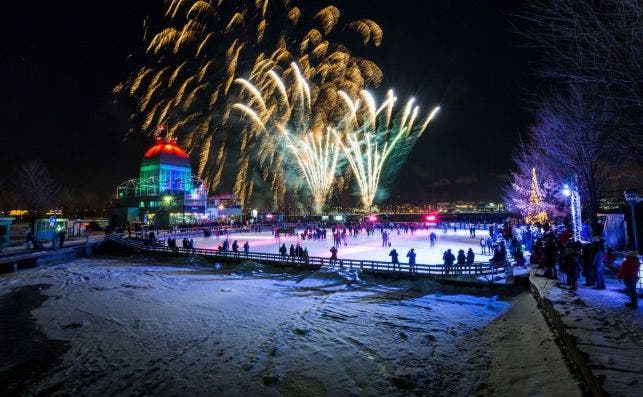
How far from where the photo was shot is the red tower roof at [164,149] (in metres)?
69.7

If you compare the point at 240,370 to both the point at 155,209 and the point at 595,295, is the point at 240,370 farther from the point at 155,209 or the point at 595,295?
the point at 155,209

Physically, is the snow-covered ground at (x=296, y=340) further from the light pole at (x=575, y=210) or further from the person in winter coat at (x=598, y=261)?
the light pole at (x=575, y=210)

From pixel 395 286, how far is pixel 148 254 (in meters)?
23.6

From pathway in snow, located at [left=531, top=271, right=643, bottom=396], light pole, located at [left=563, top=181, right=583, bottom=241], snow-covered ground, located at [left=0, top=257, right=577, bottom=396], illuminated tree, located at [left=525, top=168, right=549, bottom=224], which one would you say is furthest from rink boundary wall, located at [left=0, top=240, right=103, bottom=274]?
illuminated tree, located at [left=525, top=168, right=549, bottom=224]

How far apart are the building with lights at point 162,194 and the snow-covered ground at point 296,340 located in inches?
1544

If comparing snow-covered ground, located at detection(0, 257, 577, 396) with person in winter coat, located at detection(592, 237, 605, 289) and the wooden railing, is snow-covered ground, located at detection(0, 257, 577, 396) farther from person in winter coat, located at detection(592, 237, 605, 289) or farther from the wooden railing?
person in winter coat, located at detection(592, 237, 605, 289)

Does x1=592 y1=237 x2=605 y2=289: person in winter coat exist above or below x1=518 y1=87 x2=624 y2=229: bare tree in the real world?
below

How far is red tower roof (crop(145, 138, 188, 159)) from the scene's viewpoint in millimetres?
69688

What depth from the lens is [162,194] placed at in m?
62.8

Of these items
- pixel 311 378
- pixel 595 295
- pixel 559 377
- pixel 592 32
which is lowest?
pixel 311 378

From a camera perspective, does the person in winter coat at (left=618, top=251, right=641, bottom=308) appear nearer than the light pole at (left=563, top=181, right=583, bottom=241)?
Yes

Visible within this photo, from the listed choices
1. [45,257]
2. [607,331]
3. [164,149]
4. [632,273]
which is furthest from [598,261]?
[164,149]

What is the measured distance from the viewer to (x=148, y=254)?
102ft

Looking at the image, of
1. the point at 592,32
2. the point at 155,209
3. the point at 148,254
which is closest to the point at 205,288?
the point at 148,254
